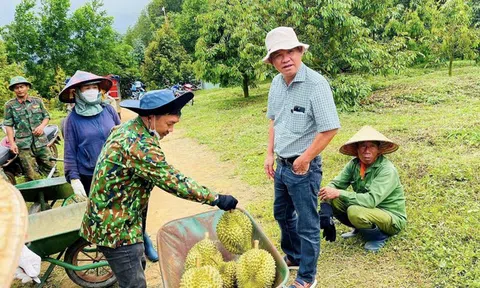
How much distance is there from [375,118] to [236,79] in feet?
22.9

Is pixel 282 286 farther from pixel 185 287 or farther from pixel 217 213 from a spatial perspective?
pixel 217 213

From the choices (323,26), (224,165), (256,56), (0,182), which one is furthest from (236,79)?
(0,182)

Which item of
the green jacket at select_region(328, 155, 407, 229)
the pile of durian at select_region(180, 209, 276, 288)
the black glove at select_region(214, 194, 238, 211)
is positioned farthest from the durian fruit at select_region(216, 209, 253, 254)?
the green jacket at select_region(328, 155, 407, 229)

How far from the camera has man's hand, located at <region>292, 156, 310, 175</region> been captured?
102 inches

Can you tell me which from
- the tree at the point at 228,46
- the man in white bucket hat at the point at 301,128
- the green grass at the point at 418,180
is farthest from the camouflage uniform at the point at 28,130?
the tree at the point at 228,46

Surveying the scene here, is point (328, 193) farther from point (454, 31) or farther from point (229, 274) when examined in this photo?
point (454, 31)

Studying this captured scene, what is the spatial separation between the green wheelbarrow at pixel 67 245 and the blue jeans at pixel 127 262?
2.52 ft

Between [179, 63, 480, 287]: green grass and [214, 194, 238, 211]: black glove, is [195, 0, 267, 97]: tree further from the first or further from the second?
[214, 194, 238, 211]: black glove

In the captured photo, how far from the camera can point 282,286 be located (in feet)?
7.13

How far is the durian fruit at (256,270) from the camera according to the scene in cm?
237

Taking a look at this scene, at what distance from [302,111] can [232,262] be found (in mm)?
1177

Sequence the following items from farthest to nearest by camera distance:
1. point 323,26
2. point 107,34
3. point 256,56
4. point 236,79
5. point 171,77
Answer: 1. point 107,34
2. point 171,77
3. point 236,79
4. point 256,56
5. point 323,26

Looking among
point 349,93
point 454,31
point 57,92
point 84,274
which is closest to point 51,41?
point 57,92

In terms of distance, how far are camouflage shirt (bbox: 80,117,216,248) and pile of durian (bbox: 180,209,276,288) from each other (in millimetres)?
457
